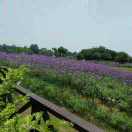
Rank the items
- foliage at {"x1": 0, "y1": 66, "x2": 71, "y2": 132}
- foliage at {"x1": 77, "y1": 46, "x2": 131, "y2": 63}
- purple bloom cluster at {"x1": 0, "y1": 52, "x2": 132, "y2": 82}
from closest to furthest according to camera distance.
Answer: foliage at {"x1": 0, "y1": 66, "x2": 71, "y2": 132} < purple bloom cluster at {"x1": 0, "y1": 52, "x2": 132, "y2": 82} < foliage at {"x1": 77, "y1": 46, "x2": 131, "y2": 63}

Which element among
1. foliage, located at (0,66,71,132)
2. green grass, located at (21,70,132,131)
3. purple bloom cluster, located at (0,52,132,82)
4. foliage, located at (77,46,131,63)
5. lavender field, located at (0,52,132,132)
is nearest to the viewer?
foliage, located at (0,66,71,132)

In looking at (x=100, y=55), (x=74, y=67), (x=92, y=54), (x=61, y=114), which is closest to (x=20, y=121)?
(x=61, y=114)

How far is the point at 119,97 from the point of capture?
12273 mm

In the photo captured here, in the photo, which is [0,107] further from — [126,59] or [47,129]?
[126,59]

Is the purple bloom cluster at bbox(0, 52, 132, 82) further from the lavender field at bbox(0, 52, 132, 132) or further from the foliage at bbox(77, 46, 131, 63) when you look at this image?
the foliage at bbox(77, 46, 131, 63)

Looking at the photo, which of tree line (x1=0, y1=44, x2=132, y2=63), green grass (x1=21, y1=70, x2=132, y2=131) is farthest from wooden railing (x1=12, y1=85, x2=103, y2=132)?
tree line (x1=0, y1=44, x2=132, y2=63)

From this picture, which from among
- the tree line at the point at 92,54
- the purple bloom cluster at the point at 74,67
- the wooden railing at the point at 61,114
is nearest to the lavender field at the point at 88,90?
the purple bloom cluster at the point at 74,67

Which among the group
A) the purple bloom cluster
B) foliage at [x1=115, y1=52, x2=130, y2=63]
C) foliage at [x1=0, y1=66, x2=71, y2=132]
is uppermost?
foliage at [x1=0, y1=66, x2=71, y2=132]

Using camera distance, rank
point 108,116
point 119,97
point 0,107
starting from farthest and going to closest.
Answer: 1. point 119,97
2. point 108,116
3. point 0,107

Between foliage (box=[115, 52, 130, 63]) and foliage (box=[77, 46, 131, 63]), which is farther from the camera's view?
foliage (box=[115, 52, 130, 63])

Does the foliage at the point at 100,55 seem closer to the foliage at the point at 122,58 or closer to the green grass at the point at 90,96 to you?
the foliage at the point at 122,58

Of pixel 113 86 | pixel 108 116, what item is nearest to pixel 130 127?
pixel 108 116

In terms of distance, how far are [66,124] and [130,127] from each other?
744cm

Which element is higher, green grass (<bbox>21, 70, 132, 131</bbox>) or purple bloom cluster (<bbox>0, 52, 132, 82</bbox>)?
purple bloom cluster (<bbox>0, 52, 132, 82</bbox>)
